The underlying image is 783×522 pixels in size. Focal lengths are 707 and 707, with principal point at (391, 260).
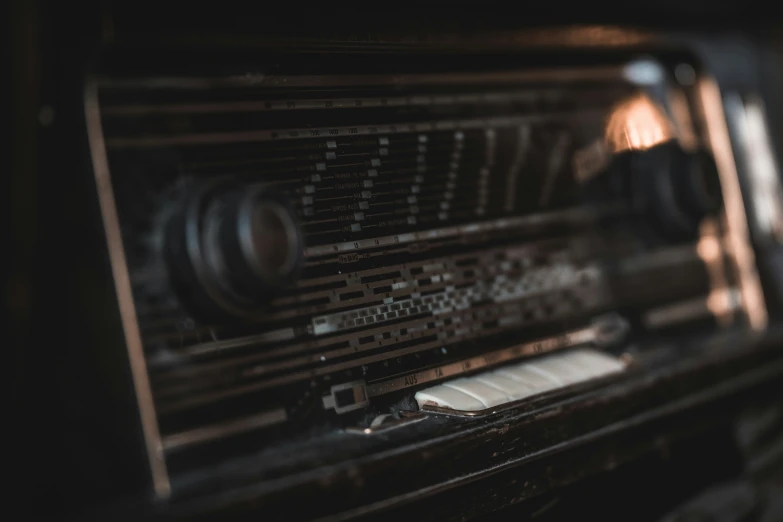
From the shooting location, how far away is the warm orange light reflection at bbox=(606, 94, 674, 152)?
0.77 m

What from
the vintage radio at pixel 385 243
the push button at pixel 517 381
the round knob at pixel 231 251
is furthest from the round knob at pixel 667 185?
the round knob at pixel 231 251

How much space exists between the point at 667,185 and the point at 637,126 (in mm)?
79

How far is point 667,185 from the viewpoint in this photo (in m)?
0.76

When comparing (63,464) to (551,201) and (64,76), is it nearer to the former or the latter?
(64,76)

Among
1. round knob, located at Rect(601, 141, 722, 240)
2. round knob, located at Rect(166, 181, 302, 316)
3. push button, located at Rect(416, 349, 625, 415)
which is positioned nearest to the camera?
round knob, located at Rect(166, 181, 302, 316)

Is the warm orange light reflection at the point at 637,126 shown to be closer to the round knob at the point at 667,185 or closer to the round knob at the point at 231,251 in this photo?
the round knob at the point at 667,185

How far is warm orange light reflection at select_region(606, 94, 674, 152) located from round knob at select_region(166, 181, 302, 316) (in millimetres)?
447

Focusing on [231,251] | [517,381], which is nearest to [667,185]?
[517,381]

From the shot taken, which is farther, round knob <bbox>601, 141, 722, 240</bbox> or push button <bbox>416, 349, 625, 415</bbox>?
round knob <bbox>601, 141, 722, 240</bbox>

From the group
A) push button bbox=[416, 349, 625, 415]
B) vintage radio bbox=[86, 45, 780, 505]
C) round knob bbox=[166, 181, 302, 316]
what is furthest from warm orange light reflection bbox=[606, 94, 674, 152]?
round knob bbox=[166, 181, 302, 316]

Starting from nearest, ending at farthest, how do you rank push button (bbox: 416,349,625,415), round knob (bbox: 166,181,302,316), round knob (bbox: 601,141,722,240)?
round knob (bbox: 166,181,302,316) < push button (bbox: 416,349,625,415) < round knob (bbox: 601,141,722,240)

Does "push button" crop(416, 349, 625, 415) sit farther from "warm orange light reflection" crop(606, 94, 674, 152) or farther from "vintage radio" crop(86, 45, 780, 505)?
"warm orange light reflection" crop(606, 94, 674, 152)

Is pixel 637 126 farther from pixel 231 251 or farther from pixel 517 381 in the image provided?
pixel 231 251

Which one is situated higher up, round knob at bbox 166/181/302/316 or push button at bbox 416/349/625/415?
round knob at bbox 166/181/302/316
